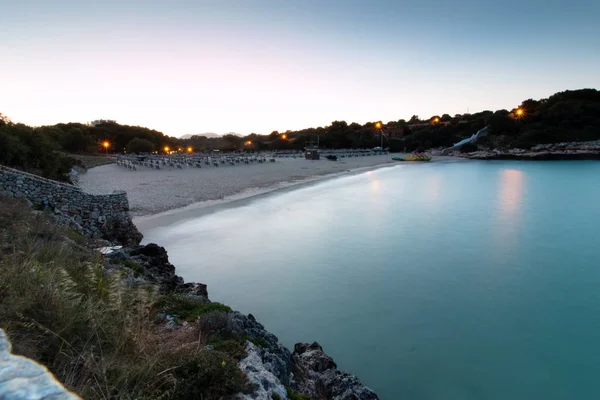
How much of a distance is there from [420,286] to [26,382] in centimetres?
852

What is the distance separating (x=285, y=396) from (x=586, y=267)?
11563mm

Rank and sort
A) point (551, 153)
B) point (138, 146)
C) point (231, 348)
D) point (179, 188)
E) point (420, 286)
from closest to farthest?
1. point (231, 348)
2. point (420, 286)
3. point (179, 188)
4. point (551, 153)
5. point (138, 146)

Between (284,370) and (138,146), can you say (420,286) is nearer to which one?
(284,370)

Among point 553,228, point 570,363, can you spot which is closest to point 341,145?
point 553,228

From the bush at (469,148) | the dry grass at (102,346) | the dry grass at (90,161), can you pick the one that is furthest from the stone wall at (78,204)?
the bush at (469,148)

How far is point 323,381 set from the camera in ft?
13.9

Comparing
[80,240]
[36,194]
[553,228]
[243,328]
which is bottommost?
[553,228]

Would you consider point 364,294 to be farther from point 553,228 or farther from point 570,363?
point 553,228

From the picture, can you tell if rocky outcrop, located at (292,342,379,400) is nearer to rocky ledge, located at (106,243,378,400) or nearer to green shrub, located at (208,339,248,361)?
rocky ledge, located at (106,243,378,400)

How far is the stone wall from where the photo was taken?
29.9ft

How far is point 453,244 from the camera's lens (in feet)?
40.1

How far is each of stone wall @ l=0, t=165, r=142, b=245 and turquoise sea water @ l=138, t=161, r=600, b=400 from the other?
Result: 40.5 inches

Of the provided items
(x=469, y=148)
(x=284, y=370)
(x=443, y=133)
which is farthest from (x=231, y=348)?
(x=443, y=133)

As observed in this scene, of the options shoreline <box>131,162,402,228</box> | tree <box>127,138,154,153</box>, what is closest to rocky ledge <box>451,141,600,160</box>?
shoreline <box>131,162,402,228</box>
